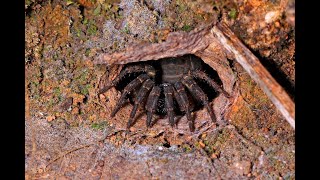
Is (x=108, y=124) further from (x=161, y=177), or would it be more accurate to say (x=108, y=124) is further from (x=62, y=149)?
(x=161, y=177)

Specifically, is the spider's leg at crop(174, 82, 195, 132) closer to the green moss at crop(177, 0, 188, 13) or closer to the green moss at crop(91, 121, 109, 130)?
the green moss at crop(91, 121, 109, 130)

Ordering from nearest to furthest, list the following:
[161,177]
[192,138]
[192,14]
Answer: [161,177] < [192,14] < [192,138]

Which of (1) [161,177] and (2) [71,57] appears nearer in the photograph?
(1) [161,177]

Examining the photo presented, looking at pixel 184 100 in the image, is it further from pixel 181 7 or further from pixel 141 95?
pixel 181 7

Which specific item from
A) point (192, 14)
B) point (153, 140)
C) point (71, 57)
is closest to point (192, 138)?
point (153, 140)

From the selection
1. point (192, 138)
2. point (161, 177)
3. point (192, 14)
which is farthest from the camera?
point (192, 138)

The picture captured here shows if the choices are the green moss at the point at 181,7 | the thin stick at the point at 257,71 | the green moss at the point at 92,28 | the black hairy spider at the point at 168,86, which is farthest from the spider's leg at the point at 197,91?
the green moss at the point at 92,28
